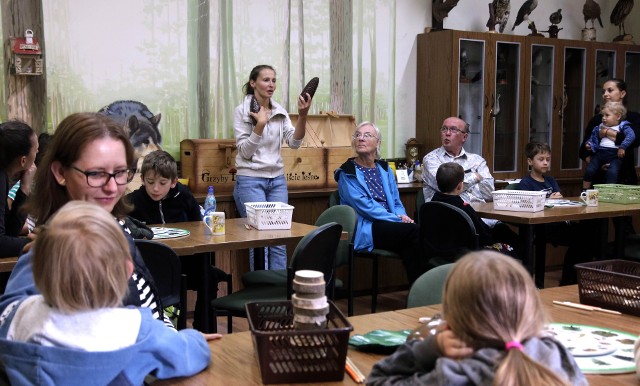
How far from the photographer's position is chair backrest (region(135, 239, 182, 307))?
272 centimetres

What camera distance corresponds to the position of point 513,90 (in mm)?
6477

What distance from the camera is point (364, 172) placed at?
4.86 m

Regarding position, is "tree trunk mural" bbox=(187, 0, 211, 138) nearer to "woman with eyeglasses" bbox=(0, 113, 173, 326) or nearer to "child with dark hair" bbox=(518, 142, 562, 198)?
"child with dark hair" bbox=(518, 142, 562, 198)

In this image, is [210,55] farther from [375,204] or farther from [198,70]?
[375,204]

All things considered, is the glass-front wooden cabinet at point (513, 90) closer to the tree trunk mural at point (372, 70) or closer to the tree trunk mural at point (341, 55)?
the tree trunk mural at point (372, 70)

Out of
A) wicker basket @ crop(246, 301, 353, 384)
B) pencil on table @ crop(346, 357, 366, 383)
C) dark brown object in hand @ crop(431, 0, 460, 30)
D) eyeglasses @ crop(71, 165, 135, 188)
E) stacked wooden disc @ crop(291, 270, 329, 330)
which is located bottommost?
pencil on table @ crop(346, 357, 366, 383)

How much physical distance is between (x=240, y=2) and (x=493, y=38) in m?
2.23

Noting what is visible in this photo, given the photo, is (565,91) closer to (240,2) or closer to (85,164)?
(240,2)


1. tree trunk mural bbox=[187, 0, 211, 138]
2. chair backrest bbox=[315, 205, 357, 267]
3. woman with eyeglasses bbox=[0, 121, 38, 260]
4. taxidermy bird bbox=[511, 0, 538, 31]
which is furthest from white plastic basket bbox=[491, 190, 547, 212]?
taxidermy bird bbox=[511, 0, 538, 31]

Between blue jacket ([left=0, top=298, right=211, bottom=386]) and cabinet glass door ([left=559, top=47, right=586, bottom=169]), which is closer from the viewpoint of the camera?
blue jacket ([left=0, top=298, right=211, bottom=386])

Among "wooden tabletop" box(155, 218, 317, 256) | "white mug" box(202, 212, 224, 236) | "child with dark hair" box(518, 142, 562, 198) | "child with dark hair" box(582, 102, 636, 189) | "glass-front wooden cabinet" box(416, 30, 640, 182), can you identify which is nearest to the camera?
"wooden tabletop" box(155, 218, 317, 256)

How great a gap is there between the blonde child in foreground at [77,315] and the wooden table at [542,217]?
3044 mm

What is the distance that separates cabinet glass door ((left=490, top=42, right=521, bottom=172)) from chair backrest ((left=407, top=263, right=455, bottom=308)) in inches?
172

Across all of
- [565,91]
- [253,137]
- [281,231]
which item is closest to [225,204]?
[253,137]
